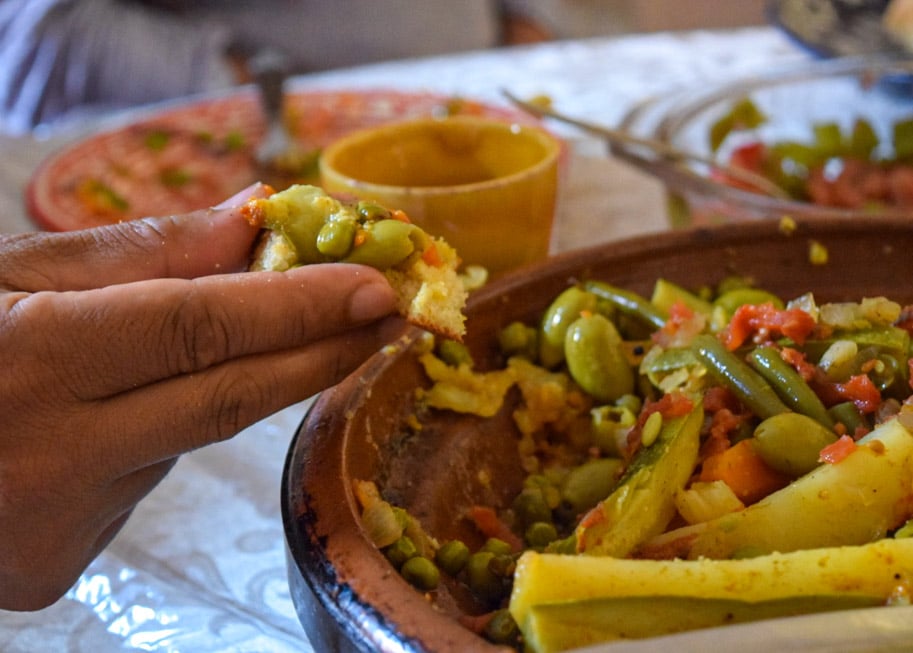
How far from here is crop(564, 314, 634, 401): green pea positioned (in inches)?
35.6

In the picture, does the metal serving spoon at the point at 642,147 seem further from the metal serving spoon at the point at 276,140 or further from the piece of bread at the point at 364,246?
the piece of bread at the point at 364,246

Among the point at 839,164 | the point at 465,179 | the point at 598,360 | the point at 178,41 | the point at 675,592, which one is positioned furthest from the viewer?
the point at 178,41

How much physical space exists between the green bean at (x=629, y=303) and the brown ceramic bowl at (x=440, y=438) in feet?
0.09

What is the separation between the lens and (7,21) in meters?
3.08

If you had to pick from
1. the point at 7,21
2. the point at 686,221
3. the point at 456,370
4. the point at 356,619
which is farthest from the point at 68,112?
the point at 356,619

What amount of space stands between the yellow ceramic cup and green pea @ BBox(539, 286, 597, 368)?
8.7 inches

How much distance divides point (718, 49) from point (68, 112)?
2060mm

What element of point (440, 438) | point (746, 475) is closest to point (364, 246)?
point (440, 438)

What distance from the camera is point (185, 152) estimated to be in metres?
1.88

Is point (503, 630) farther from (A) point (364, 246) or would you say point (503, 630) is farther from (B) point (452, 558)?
(A) point (364, 246)

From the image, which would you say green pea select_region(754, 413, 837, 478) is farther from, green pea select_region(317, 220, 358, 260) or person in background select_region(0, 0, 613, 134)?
person in background select_region(0, 0, 613, 134)

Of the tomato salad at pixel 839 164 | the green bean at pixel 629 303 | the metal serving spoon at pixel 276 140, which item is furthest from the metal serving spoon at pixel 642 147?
the metal serving spoon at pixel 276 140

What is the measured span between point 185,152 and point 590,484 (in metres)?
1.32

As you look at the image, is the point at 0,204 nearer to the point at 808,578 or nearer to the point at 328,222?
the point at 328,222
